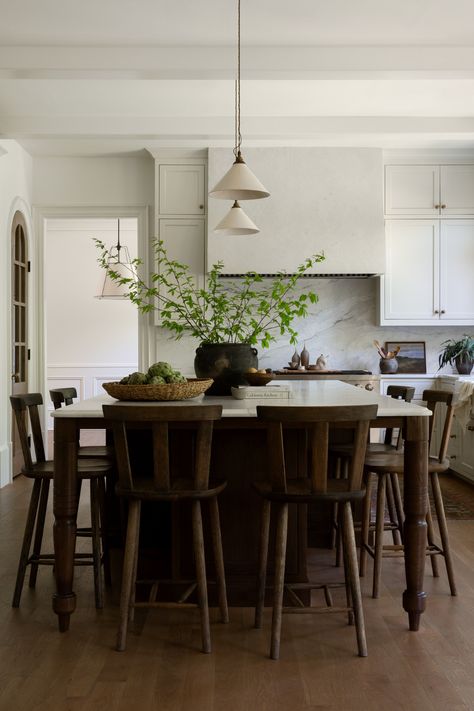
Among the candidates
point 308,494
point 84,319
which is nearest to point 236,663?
point 308,494

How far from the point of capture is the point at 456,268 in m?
6.89

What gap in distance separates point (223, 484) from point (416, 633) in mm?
928

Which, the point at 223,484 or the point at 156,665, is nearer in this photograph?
the point at 156,665

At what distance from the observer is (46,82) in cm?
522

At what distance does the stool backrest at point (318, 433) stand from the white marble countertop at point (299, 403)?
148 mm

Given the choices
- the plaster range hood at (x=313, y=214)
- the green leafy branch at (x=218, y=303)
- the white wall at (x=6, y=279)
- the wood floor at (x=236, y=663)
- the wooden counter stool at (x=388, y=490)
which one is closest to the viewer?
the wood floor at (x=236, y=663)

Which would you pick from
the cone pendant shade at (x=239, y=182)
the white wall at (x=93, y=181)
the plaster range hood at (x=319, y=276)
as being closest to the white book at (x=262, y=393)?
the cone pendant shade at (x=239, y=182)

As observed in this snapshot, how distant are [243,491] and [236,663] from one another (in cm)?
78

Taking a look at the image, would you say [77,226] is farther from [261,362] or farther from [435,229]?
[435,229]

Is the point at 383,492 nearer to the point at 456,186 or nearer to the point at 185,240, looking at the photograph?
the point at 185,240

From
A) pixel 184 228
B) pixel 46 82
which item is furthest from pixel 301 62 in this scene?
pixel 184 228

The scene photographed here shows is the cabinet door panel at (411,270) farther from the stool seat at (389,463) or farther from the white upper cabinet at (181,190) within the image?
the stool seat at (389,463)

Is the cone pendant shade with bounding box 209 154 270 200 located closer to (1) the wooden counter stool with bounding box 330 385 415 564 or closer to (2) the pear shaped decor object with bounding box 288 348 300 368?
(1) the wooden counter stool with bounding box 330 385 415 564

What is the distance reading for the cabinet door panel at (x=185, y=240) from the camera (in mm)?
6828
